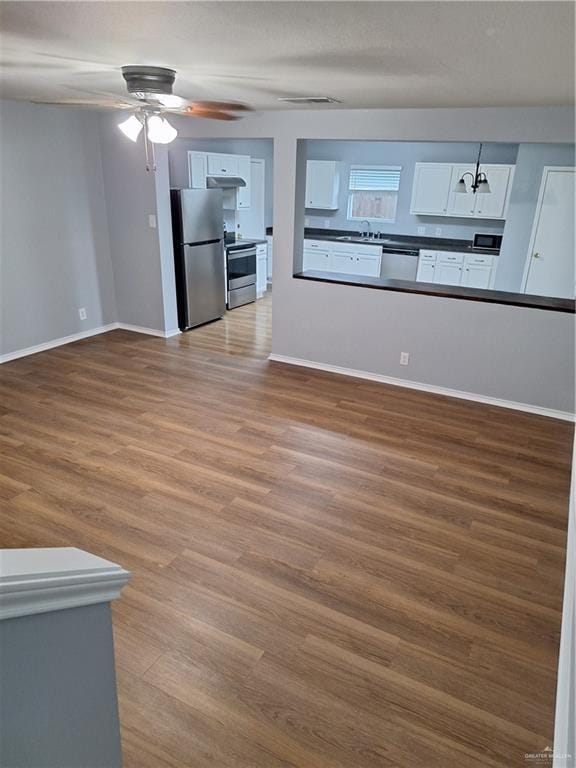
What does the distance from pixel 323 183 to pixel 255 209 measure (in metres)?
1.16

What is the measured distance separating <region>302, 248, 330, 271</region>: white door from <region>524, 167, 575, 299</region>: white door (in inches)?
110

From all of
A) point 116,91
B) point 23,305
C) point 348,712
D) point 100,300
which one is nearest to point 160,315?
point 100,300

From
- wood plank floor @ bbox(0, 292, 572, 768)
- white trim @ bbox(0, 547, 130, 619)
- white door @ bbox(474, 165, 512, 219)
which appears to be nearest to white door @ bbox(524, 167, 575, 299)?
white door @ bbox(474, 165, 512, 219)

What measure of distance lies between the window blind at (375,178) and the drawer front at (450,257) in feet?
4.88

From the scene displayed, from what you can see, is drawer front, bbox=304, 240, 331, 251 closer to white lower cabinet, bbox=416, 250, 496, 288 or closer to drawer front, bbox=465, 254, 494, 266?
white lower cabinet, bbox=416, 250, 496, 288

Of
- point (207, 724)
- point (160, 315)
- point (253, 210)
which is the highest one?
point (253, 210)

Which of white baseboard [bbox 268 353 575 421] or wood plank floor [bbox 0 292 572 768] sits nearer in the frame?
wood plank floor [bbox 0 292 572 768]

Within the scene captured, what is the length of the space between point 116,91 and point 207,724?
11.5 feet

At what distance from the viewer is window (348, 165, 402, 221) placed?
7.42m

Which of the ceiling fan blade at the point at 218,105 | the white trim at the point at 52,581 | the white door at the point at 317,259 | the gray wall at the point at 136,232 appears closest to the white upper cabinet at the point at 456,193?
the white door at the point at 317,259

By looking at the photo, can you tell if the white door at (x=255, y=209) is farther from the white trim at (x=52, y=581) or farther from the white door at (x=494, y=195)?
the white trim at (x=52, y=581)

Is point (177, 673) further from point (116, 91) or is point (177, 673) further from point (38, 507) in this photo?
point (116, 91)

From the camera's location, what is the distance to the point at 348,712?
1.75 m

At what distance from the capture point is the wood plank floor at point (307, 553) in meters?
1.72
